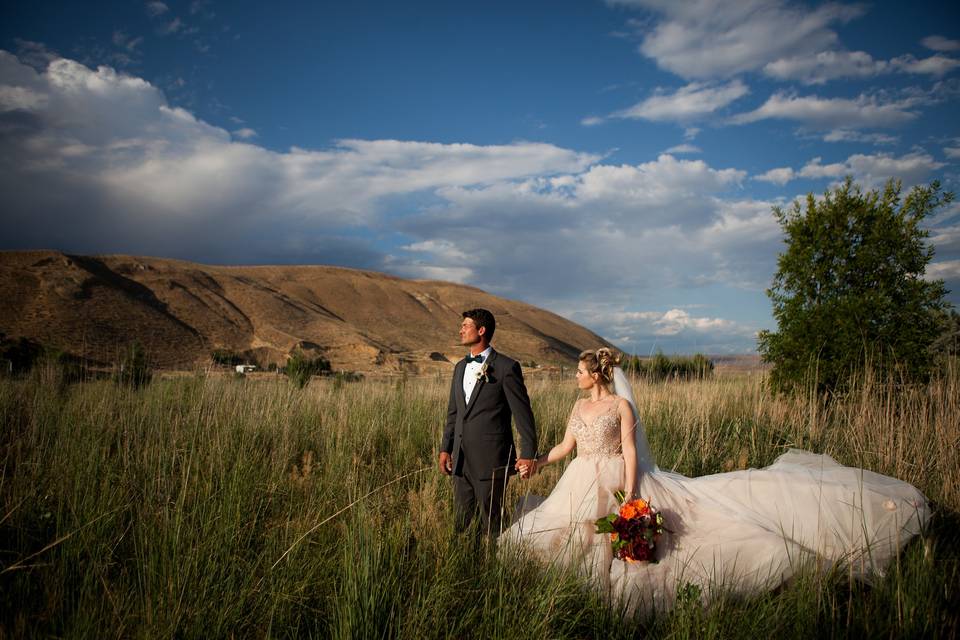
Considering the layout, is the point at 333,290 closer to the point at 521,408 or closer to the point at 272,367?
the point at 272,367

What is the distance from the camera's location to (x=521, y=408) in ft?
12.5

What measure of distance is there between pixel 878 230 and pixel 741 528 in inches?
244

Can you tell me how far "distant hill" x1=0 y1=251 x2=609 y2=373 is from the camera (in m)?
29.3

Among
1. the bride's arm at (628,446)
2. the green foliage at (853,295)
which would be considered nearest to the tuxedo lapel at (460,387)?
the bride's arm at (628,446)

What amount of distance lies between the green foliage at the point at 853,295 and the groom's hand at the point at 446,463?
5184 millimetres

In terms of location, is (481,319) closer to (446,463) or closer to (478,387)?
Answer: (478,387)

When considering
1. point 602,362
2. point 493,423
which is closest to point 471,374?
point 493,423

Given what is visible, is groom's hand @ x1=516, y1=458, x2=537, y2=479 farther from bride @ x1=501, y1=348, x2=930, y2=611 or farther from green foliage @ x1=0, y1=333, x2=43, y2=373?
green foliage @ x1=0, y1=333, x2=43, y2=373

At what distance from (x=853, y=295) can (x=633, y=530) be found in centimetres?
620

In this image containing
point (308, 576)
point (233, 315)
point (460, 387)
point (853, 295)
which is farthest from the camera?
point (233, 315)

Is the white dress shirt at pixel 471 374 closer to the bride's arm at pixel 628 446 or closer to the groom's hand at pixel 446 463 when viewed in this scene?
the groom's hand at pixel 446 463

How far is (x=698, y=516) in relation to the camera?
3.53 metres

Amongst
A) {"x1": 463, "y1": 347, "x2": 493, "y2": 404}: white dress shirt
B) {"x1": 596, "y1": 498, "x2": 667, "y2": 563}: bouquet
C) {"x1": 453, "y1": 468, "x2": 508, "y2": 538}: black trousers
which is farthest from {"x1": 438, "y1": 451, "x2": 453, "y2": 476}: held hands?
{"x1": 596, "y1": 498, "x2": 667, "y2": 563}: bouquet

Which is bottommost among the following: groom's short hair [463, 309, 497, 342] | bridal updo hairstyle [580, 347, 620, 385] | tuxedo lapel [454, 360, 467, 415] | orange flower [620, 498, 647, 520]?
orange flower [620, 498, 647, 520]
